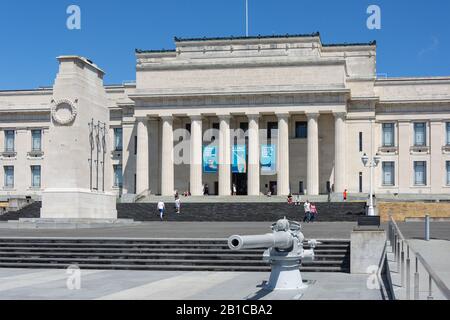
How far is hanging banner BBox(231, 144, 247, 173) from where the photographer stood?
2859 inches

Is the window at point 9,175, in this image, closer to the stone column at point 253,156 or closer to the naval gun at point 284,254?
the stone column at point 253,156

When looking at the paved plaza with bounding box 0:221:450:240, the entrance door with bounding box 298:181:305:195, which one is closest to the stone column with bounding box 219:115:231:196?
the entrance door with bounding box 298:181:305:195

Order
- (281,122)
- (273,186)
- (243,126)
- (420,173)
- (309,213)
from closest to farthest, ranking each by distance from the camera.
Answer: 1. (309,213)
2. (281,122)
3. (420,173)
4. (273,186)
5. (243,126)

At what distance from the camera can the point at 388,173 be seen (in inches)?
2980

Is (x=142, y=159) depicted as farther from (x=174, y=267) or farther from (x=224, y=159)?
(x=174, y=267)

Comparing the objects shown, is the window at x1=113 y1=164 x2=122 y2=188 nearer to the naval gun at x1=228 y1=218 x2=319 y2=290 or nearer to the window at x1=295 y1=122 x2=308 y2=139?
the window at x1=295 y1=122 x2=308 y2=139

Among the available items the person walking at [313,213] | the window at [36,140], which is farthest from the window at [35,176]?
the person walking at [313,213]

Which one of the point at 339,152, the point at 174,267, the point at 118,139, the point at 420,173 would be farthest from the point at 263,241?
the point at 118,139

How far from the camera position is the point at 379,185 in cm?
7575

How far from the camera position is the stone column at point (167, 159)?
7381cm

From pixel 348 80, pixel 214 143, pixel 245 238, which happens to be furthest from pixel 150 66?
pixel 245 238

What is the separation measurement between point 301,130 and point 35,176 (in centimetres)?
2872
